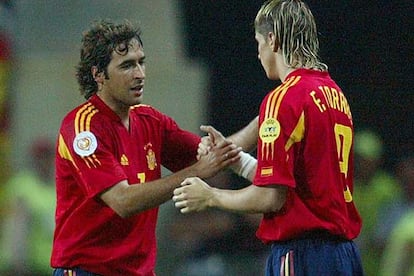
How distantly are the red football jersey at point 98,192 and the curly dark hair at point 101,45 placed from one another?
14 cm

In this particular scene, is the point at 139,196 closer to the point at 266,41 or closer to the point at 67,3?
the point at 266,41

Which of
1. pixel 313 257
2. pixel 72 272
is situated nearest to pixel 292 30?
pixel 313 257

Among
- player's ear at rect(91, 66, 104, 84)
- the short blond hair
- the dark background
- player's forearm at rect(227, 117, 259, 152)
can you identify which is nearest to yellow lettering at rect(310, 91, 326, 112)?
the short blond hair

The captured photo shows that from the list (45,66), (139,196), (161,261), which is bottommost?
(161,261)

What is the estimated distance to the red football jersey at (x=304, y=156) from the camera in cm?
480

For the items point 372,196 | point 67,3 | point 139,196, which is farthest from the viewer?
point 67,3

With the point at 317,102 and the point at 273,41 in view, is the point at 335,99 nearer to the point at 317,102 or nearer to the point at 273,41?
the point at 317,102

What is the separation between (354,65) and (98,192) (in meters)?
4.07

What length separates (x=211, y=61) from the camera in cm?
909

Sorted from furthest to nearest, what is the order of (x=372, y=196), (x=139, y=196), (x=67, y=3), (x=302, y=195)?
(x=67, y=3) < (x=372, y=196) < (x=139, y=196) < (x=302, y=195)

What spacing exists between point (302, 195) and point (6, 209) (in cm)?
453

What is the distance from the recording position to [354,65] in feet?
29.5

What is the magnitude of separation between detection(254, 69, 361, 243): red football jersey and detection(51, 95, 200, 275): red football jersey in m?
0.75

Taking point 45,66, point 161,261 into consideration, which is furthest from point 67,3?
point 161,261
